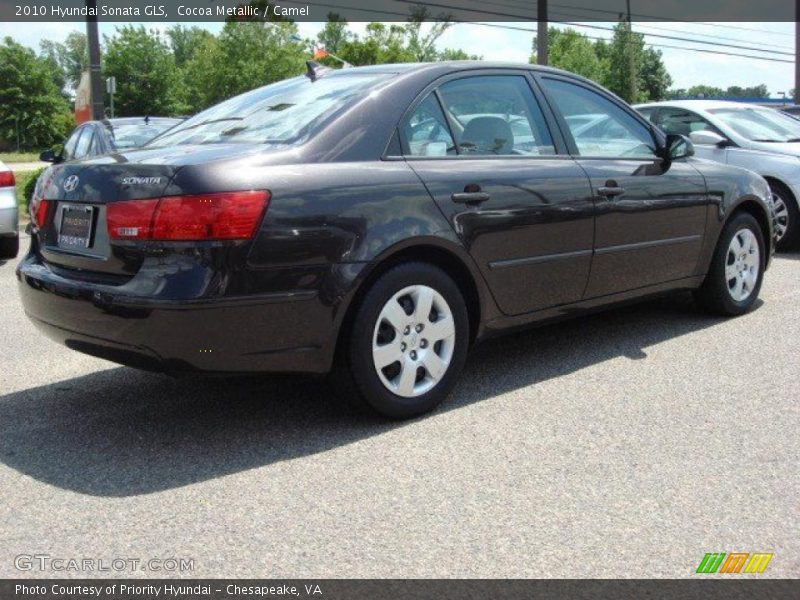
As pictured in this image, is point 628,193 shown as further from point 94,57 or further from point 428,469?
point 94,57

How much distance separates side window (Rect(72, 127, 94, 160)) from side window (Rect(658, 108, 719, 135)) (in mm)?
6325

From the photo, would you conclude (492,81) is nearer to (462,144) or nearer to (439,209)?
(462,144)

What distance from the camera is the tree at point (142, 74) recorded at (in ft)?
183

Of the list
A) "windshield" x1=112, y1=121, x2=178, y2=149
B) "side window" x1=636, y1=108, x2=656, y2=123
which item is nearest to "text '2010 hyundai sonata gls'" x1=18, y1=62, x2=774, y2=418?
"windshield" x1=112, y1=121, x2=178, y2=149

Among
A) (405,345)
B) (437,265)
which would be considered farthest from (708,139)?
(405,345)

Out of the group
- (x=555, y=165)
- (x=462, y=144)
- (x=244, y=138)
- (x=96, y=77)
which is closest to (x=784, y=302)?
(x=555, y=165)

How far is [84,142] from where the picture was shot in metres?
10.3

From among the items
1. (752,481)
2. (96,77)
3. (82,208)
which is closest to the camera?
(752,481)

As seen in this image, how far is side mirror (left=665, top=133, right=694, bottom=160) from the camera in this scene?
17.8ft

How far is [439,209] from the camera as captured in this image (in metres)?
4.07

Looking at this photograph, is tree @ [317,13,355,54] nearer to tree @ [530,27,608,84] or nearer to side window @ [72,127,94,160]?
tree @ [530,27,608,84]

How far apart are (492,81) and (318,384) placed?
1.76 metres

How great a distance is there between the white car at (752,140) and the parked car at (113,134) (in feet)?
17.6

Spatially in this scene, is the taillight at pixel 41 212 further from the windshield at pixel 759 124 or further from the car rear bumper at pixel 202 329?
the windshield at pixel 759 124
